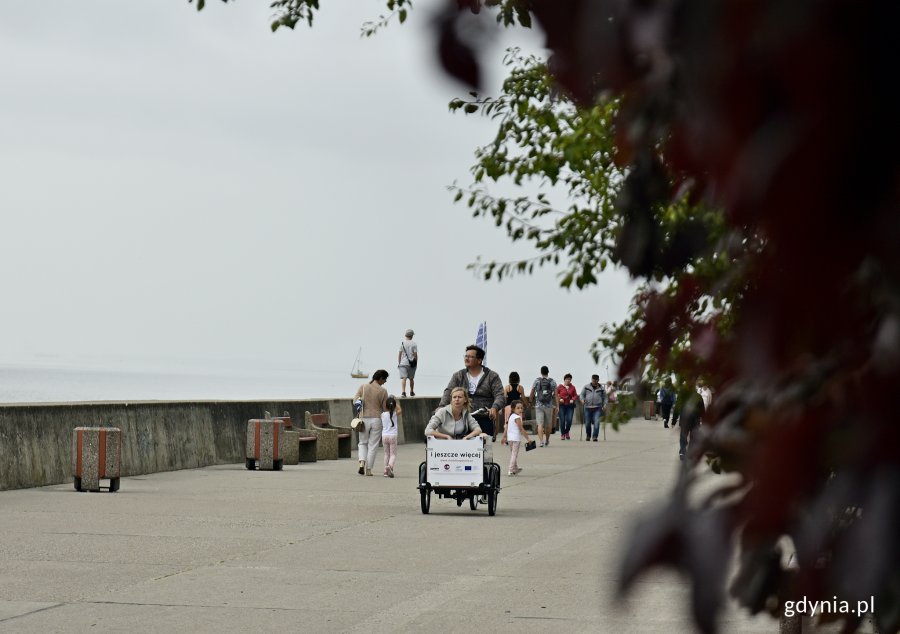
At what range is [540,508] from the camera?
16.7 meters

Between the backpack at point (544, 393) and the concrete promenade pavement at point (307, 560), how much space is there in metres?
14.0

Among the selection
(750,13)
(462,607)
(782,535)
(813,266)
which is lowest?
(462,607)

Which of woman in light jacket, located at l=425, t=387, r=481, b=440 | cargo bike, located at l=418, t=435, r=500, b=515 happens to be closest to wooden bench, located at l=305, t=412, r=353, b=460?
woman in light jacket, located at l=425, t=387, r=481, b=440

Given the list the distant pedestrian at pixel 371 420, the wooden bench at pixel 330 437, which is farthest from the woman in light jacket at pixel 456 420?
the wooden bench at pixel 330 437

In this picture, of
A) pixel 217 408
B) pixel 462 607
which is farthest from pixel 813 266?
pixel 217 408

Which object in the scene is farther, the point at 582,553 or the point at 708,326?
the point at 582,553

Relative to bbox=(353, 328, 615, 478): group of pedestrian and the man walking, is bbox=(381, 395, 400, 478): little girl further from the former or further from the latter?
the man walking

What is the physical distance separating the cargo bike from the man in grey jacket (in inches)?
51.8

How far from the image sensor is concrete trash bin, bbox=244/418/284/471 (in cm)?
2278

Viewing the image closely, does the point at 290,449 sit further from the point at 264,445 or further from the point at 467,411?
the point at 467,411

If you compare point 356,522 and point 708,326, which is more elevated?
point 708,326

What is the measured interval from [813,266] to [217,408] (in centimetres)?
2351

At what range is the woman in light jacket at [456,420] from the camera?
1628 cm

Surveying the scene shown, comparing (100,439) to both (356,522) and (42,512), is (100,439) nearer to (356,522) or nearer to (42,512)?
(42,512)
